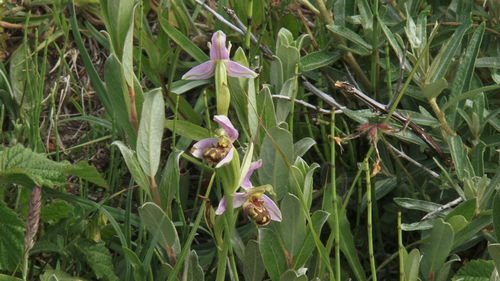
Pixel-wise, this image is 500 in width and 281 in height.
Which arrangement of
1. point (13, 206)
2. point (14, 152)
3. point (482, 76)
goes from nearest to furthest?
point (14, 152) → point (13, 206) → point (482, 76)

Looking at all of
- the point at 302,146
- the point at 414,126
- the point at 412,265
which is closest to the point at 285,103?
the point at 302,146

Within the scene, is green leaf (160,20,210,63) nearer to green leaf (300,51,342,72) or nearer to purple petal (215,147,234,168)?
green leaf (300,51,342,72)

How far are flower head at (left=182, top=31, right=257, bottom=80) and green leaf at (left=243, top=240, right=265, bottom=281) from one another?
0.37 metres

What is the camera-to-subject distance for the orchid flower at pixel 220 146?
116cm

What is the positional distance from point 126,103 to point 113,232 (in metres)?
0.53

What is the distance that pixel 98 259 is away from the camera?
1639 mm

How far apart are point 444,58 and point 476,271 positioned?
1.57 ft

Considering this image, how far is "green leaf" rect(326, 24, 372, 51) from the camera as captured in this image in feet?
6.22

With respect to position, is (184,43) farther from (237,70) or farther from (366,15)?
(237,70)

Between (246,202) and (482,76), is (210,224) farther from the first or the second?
(482,76)

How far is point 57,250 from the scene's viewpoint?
167cm

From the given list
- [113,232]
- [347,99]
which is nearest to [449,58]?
[347,99]

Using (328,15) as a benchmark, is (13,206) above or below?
below

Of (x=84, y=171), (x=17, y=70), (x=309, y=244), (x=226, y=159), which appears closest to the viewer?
(x=226, y=159)
